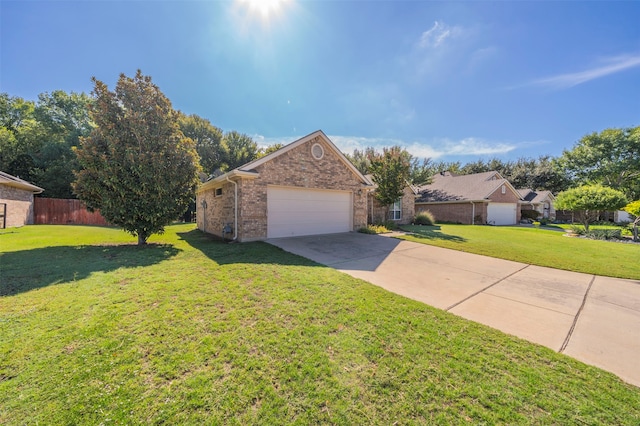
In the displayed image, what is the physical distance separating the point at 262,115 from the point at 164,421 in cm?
1610

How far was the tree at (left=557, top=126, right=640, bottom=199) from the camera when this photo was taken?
27.6m

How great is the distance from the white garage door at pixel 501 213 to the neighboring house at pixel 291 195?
604 inches

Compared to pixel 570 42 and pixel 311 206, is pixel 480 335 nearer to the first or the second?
pixel 311 206

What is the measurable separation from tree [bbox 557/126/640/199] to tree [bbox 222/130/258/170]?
42820 mm

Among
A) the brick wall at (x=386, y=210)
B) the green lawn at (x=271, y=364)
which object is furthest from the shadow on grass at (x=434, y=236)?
the green lawn at (x=271, y=364)

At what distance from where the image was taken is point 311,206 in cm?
1129

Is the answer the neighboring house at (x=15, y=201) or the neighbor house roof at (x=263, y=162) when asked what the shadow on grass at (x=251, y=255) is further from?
the neighboring house at (x=15, y=201)

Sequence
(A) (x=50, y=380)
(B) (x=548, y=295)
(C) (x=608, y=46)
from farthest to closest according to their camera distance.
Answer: (C) (x=608, y=46) → (B) (x=548, y=295) → (A) (x=50, y=380)

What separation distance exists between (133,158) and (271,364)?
8666 millimetres

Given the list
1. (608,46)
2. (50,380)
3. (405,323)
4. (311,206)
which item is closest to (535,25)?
(608,46)

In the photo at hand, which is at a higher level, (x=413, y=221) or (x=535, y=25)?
(x=535, y=25)

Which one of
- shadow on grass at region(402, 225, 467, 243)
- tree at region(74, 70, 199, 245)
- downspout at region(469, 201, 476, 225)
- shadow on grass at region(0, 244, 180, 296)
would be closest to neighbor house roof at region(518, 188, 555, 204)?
downspout at region(469, 201, 476, 225)

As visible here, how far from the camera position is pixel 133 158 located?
7.96 meters

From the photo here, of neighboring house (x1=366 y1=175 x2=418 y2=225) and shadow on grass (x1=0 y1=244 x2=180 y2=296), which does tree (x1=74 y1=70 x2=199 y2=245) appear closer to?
shadow on grass (x1=0 y1=244 x2=180 y2=296)
